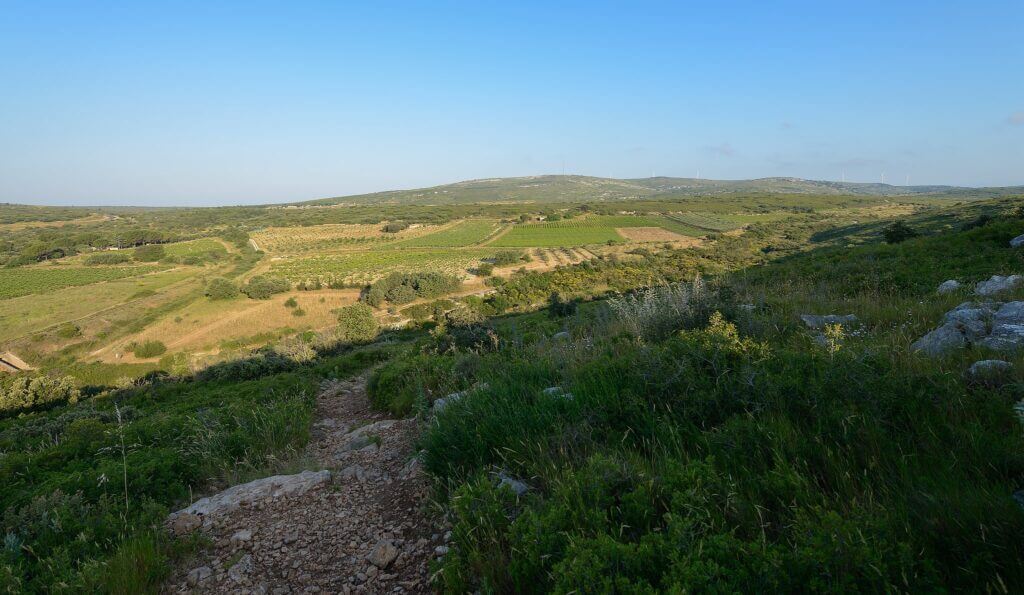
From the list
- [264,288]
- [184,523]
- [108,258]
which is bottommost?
[264,288]

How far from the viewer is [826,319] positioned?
638cm

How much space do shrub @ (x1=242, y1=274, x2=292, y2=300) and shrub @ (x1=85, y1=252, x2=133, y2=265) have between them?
42.3m

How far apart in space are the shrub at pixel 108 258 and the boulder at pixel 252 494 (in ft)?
299

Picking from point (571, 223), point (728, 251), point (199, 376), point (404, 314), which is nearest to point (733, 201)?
point (571, 223)

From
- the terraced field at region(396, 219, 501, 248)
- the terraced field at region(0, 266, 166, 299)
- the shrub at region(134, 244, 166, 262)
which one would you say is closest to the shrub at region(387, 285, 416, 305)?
the terraced field at region(396, 219, 501, 248)

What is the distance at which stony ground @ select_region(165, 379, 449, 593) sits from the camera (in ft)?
9.55

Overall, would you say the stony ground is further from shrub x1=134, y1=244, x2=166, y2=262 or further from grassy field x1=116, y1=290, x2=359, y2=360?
shrub x1=134, y1=244, x2=166, y2=262

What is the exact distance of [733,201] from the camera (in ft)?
447

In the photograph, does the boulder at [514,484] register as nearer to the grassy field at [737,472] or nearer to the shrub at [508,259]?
the grassy field at [737,472]

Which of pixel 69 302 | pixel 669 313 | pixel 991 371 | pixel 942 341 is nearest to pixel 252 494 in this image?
pixel 669 313

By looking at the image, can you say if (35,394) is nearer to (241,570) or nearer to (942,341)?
(241,570)

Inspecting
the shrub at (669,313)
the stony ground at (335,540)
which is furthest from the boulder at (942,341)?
the stony ground at (335,540)

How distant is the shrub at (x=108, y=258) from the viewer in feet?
237

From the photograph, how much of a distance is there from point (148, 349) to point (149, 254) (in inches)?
2173
